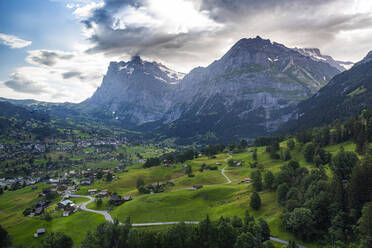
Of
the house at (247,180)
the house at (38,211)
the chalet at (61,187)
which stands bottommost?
the chalet at (61,187)

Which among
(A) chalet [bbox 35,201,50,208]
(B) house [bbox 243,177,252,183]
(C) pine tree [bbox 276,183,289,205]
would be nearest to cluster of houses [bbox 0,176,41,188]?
(A) chalet [bbox 35,201,50,208]

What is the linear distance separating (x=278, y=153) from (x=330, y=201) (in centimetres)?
8505

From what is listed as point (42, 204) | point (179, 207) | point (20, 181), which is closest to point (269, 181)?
point (179, 207)

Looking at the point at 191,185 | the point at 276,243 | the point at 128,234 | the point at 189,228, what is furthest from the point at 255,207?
the point at 191,185

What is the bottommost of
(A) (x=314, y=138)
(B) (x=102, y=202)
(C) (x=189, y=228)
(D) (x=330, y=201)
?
(B) (x=102, y=202)

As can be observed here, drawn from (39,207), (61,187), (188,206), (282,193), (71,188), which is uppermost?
(282,193)

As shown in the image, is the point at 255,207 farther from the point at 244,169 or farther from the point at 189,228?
the point at 244,169

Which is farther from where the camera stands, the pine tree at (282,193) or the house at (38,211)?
the house at (38,211)

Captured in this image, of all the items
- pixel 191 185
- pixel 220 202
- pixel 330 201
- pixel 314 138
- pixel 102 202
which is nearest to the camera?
pixel 330 201

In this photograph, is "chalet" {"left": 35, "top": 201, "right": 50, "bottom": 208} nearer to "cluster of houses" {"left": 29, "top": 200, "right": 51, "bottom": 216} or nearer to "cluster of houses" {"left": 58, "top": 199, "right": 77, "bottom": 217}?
"cluster of houses" {"left": 29, "top": 200, "right": 51, "bottom": 216}

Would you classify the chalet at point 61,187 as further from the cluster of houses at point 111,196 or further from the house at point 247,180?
the house at point 247,180

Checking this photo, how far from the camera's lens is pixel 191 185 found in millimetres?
119000

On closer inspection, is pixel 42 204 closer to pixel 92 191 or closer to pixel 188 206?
pixel 92 191

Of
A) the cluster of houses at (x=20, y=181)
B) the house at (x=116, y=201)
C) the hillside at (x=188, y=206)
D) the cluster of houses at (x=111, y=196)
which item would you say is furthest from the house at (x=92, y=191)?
the cluster of houses at (x=20, y=181)
